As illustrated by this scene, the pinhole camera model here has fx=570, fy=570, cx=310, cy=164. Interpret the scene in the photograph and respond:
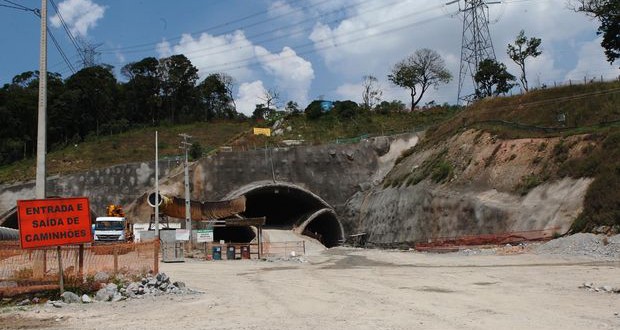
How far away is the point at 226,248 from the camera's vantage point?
1585 inches

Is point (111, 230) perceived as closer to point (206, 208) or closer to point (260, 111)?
point (206, 208)

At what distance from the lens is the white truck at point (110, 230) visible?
45000 millimetres

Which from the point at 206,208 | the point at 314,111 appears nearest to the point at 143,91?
the point at 314,111

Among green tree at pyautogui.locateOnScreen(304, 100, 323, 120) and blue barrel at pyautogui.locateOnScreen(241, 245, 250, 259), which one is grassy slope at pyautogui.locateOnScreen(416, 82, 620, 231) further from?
green tree at pyautogui.locateOnScreen(304, 100, 323, 120)

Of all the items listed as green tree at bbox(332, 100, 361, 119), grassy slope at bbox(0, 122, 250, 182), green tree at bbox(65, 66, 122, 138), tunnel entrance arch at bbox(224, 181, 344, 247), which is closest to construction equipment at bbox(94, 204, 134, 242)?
tunnel entrance arch at bbox(224, 181, 344, 247)

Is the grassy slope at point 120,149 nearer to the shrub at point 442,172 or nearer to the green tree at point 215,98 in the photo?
the green tree at point 215,98

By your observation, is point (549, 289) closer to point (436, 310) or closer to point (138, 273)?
point (436, 310)

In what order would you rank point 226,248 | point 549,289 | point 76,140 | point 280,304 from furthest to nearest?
point 76,140, point 226,248, point 549,289, point 280,304

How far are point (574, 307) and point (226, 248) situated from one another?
96.6 ft

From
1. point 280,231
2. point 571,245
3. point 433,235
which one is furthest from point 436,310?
point 280,231

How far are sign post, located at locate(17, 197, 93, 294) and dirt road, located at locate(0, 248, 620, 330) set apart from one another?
1919mm

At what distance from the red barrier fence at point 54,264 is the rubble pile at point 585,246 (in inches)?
797

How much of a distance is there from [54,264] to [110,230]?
29909mm

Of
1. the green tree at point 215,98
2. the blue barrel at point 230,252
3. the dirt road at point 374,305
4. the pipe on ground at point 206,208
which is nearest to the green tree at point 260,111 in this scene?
the green tree at point 215,98
